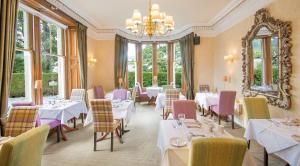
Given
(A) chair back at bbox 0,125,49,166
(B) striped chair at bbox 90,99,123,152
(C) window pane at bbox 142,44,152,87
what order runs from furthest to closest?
(C) window pane at bbox 142,44,152,87, (B) striped chair at bbox 90,99,123,152, (A) chair back at bbox 0,125,49,166

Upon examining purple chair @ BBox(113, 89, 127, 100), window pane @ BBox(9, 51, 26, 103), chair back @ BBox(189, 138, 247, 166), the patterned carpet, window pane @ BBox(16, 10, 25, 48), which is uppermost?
window pane @ BBox(16, 10, 25, 48)

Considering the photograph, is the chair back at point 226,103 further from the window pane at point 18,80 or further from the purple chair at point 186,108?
the window pane at point 18,80

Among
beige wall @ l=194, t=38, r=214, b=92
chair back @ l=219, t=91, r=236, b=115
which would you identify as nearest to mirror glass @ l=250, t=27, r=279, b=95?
chair back @ l=219, t=91, r=236, b=115

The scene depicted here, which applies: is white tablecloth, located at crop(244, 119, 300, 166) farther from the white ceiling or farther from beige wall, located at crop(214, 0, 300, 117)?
the white ceiling

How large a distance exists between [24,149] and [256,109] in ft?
11.9

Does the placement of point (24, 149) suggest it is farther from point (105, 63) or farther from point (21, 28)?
point (105, 63)

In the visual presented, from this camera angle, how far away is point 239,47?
257 inches

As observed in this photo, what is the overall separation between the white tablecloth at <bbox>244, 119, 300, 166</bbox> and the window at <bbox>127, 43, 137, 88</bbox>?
25.5 feet

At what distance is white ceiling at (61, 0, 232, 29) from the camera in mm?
5996

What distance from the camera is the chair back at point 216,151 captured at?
1732 millimetres

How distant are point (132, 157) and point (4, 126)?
208 cm

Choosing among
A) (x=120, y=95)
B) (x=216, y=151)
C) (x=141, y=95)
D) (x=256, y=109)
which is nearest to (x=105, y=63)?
(x=141, y=95)

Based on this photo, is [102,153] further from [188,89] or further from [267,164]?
[188,89]

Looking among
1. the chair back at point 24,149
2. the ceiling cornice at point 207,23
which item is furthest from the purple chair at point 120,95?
the chair back at point 24,149
